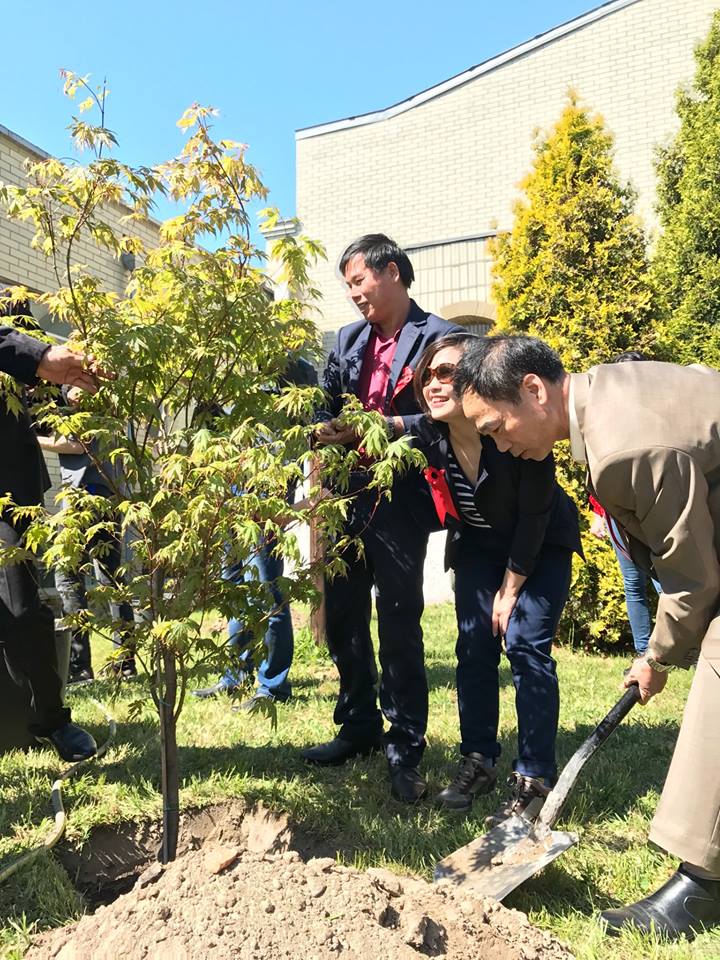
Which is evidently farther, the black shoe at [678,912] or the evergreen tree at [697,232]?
the evergreen tree at [697,232]

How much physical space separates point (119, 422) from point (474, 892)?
179 cm

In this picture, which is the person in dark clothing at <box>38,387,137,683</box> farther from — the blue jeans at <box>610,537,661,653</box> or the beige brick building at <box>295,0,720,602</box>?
the beige brick building at <box>295,0,720,602</box>

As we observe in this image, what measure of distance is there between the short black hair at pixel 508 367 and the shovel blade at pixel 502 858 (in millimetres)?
1451

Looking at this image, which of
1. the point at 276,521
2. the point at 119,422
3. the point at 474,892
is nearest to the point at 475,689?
the point at 474,892

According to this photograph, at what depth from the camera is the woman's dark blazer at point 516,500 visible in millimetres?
2996

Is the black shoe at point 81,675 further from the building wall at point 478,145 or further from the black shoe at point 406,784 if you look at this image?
the building wall at point 478,145

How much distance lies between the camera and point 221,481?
214cm

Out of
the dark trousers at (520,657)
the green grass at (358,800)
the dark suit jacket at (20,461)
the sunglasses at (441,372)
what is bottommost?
the green grass at (358,800)

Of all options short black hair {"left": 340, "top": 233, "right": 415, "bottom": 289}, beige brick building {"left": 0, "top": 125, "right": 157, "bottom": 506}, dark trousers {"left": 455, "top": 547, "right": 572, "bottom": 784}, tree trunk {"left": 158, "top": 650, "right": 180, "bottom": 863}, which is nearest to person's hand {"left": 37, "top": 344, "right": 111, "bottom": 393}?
tree trunk {"left": 158, "top": 650, "right": 180, "bottom": 863}

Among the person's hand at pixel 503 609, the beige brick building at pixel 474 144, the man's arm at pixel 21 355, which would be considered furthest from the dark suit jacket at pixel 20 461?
the beige brick building at pixel 474 144

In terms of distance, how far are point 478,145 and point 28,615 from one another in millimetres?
9140

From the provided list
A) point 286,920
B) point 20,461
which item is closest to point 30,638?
point 20,461

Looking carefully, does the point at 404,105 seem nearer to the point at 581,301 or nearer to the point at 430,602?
the point at 581,301

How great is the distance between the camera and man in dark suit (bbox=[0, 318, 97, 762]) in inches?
125
